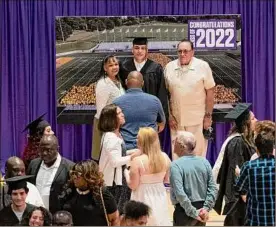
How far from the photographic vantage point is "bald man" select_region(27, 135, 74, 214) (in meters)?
5.89

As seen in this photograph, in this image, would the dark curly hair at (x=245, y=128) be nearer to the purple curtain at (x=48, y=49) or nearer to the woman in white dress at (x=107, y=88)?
the woman in white dress at (x=107, y=88)

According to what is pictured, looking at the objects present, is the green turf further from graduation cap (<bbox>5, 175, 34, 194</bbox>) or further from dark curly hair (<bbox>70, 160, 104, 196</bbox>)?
dark curly hair (<bbox>70, 160, 104, 196</bbox>)

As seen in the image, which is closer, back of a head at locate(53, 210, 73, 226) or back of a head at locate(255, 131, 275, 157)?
back of a head at locate(53, 210, 73, 226)

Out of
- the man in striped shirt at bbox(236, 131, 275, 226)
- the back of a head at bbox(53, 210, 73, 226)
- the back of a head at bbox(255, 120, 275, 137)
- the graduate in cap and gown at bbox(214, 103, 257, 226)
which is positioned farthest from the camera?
the graduate in cap and gown at bbox(214, 103, 257, 226)

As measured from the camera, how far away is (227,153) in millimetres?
6328

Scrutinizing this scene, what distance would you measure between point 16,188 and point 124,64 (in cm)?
440

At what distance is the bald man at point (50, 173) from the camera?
5891 millimetres

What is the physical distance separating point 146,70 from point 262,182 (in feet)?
14.2

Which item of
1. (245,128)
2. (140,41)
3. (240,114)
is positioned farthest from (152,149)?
(140,41)

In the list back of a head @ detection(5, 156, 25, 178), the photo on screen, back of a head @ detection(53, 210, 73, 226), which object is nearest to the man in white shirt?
the photo on screen

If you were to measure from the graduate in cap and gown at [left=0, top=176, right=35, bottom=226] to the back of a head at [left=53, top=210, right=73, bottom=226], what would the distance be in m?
0.40

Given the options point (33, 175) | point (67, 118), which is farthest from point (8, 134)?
point (33, 175)

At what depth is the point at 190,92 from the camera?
30.3 ft

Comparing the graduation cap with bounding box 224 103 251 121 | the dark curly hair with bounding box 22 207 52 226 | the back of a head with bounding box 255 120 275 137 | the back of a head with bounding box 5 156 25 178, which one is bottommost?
the dark curly hair with bounding box 22 207 52 226
